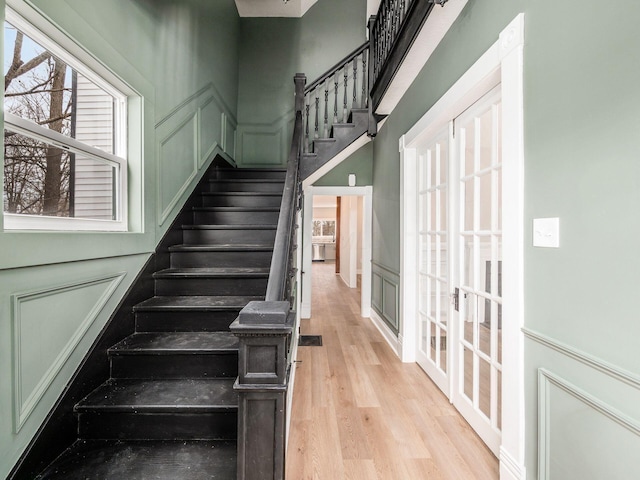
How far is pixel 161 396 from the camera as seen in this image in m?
1.59

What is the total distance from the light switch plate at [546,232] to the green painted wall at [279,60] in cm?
395

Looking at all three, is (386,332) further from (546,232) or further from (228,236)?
(546,232)

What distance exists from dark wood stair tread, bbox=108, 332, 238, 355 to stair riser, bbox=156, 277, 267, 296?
1.21ft

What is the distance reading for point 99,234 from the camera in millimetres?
1637

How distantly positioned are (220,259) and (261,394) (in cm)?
163

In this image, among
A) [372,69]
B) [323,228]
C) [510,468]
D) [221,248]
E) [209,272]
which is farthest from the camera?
[323,228]

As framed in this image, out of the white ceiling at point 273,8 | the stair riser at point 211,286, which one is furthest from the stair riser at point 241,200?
the white ceiling at point 273,8

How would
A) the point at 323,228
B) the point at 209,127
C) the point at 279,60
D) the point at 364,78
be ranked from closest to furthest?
the point at 209,127 → the point at 364,78 → the point at 279,60 → the point at 323,228

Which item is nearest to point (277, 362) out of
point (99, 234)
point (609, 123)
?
point (99, 234)

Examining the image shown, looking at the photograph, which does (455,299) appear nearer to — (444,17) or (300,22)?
(444,17)

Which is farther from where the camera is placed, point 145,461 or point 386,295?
point 386,295

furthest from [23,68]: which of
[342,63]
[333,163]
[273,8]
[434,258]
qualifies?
[273,8]

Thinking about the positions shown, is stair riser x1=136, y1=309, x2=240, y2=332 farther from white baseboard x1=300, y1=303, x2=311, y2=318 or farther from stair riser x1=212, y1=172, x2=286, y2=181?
white baseboard x1=300, y1=303, x2=311, y2=318

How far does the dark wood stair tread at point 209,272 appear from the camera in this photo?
7.38 feet
